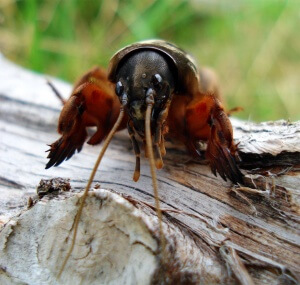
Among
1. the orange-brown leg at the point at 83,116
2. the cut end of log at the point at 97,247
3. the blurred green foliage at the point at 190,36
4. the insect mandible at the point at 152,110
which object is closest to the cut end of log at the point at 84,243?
the cut end of log at the point at 97,247

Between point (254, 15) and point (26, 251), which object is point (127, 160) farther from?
point (254, 15)

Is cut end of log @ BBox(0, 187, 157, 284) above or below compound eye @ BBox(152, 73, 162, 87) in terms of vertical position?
below

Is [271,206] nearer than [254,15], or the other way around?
[271,206]

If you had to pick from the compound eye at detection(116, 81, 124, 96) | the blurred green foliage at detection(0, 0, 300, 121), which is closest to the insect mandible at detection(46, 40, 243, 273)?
the compound eye at detection(116, 81, 124, 96)

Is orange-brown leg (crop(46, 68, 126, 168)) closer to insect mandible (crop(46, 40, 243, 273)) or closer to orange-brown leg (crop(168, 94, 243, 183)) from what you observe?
insect mandible (crop(46, 40, 243, 273))

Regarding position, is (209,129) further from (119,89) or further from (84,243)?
(84,243)

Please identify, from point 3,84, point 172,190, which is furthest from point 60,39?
point 172,190
